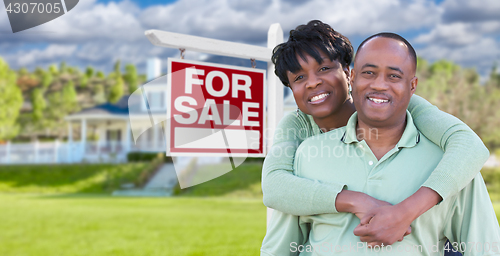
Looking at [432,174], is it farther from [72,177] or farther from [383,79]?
[72,177]

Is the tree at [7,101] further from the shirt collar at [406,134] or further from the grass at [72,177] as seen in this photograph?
the shirt collar at [406,134]

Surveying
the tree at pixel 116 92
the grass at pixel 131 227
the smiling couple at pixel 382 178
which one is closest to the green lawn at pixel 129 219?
the grass at pixel 131 227

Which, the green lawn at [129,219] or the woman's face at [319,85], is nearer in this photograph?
the woman's face at [319,85]

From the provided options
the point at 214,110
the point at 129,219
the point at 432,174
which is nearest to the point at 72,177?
the point at 129,219

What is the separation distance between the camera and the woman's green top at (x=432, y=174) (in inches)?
58.2

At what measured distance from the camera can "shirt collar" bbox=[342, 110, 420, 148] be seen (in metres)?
1.59

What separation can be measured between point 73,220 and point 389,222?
1177cm

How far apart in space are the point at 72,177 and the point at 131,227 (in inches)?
452

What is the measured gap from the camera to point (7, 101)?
94.1ft

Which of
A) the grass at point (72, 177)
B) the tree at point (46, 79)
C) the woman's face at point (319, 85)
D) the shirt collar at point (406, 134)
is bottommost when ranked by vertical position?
the grass at point (72, 177)

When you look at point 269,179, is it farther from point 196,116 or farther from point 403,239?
point 196,116

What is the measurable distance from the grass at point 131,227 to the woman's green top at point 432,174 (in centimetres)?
543

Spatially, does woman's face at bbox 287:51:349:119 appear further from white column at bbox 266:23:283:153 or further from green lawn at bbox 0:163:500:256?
green lawn at bbox 0:163:500:256

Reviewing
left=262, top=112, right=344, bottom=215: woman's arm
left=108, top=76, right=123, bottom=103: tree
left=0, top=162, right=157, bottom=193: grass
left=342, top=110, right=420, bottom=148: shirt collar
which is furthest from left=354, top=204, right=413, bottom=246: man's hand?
left=108, top=76, right=123, bottom=103: tree
